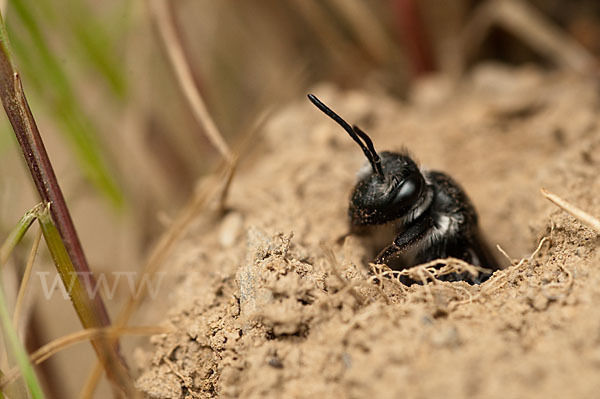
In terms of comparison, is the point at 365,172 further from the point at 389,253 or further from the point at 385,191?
the point at 389,253

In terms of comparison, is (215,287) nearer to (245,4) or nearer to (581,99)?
(581,99)

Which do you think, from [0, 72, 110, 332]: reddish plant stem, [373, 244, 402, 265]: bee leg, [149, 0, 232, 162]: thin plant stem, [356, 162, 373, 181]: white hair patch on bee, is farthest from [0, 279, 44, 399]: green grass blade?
[356, 162, 373, 181]: white hair patch on bee

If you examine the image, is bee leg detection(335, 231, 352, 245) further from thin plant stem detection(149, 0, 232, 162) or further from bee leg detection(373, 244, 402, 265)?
thin plant stem detection(149, 0, 232, 162)

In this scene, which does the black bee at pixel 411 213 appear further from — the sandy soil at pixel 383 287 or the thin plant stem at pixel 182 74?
the thin plant stem at pixel 182 74

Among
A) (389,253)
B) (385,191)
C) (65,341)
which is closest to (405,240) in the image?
(389,253)

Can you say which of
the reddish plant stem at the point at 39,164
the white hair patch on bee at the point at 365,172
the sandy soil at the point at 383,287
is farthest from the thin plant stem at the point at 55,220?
the white hair patch on bee at the point at 365,172

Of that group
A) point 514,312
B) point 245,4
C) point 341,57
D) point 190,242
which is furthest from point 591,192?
point 245,4
